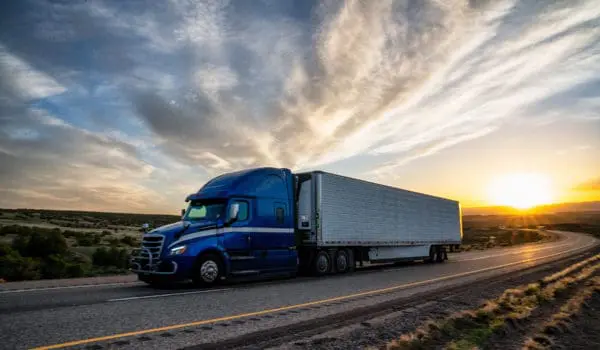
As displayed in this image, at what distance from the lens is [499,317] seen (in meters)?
8.28

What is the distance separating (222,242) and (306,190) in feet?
16.6

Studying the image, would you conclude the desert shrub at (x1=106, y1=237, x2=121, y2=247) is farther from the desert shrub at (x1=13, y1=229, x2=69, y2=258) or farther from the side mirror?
the side mirror

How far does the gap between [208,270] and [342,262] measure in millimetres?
7324

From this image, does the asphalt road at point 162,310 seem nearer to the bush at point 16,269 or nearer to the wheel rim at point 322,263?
the wheel rim at point 322,263

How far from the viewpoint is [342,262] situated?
18.5 m

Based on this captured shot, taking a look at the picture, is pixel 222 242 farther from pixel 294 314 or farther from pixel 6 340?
pixel 6 340

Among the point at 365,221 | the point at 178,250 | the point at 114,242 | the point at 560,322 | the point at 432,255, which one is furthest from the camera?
the point at 114,242

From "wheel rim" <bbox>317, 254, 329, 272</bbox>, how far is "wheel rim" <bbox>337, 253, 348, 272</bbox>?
0.87 metres

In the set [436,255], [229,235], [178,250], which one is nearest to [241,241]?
[229,235]

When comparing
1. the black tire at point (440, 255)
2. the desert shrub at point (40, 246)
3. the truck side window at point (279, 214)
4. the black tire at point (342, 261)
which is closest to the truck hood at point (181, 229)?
the truck side window at point (279, 214)

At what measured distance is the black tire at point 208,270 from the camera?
12602 millimetres

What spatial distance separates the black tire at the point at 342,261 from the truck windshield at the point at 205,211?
6476 mm

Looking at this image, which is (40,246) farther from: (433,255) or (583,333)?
(583,333)

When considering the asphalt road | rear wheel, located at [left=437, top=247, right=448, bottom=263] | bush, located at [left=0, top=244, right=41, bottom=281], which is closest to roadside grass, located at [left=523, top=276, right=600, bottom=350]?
the asphalt road
